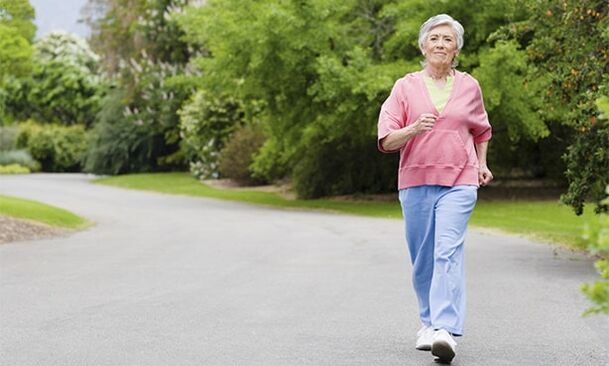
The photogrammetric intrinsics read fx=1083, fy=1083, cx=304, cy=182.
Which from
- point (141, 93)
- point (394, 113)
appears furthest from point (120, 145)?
point (394, 113)

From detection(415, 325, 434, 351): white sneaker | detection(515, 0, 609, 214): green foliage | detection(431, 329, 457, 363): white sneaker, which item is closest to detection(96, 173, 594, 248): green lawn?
detection(515, 0, 609, 214): green foliage

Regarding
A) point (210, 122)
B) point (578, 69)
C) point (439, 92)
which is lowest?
point (439, 92)

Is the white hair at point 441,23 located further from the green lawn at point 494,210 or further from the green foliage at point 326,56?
the green foliage at point 326,56

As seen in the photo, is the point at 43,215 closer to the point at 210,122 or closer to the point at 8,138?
the point at 210,122

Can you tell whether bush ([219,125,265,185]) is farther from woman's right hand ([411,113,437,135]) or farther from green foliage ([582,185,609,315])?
green foliage ([582,185,609,315])

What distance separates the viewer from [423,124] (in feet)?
20.2

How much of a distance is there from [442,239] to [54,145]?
56.2 m

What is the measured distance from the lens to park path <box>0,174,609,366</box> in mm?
6785

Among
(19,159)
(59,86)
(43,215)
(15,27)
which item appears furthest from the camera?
(59,86)

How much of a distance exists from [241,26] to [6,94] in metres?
49.2

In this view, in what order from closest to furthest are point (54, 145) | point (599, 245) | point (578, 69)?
point (599, 245) < point (578, 69) < point (54, 145)

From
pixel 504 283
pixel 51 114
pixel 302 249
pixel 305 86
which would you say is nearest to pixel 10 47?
pixel 305 86

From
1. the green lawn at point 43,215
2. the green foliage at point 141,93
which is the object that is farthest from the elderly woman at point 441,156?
the green foliage at point 141,93

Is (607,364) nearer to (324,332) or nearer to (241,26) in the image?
(324,332)
